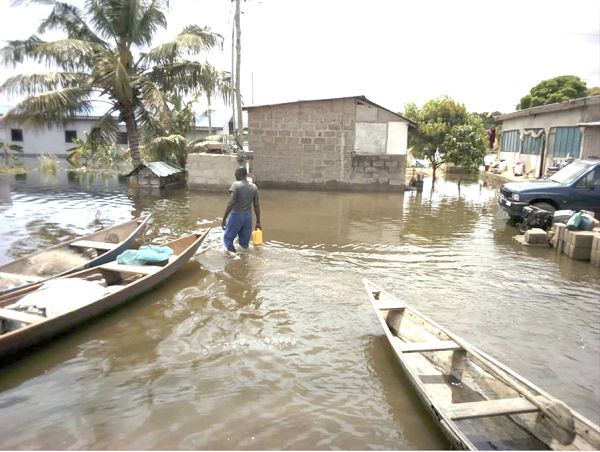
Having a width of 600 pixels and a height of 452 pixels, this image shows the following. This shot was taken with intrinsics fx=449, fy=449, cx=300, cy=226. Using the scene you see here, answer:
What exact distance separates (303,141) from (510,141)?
15482mm

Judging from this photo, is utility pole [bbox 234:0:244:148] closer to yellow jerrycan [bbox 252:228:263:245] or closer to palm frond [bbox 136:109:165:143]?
palm frond [bbox 136:109:165:143]

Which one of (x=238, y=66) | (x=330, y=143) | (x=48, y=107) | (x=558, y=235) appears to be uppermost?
(x=238, y=66)

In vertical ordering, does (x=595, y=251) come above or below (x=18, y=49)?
below

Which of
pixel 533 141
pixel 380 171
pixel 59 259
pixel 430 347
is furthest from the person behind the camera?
pixel 533 141

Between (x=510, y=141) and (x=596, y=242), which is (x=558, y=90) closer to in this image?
(x=510, y=141)

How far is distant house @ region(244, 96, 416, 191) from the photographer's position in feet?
62.2

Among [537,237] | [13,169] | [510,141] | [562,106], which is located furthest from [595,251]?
[13,169]

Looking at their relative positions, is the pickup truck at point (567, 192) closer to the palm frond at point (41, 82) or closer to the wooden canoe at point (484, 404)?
the wooden canoe at point (484, 404)


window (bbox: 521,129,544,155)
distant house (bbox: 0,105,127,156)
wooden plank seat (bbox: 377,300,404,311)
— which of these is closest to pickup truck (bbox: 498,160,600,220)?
wooden plank seat (bbox: 377,300,404,311)

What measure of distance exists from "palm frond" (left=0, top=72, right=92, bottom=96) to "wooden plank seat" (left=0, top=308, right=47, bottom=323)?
14.8m

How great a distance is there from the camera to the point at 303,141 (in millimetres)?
19406

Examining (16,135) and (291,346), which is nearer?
(291,346)

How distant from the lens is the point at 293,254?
9.38m

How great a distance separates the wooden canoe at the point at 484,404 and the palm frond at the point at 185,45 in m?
16.3
